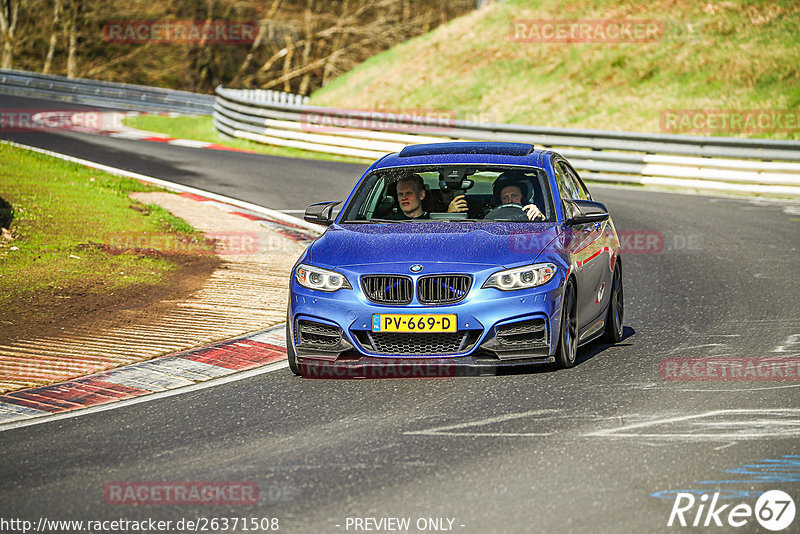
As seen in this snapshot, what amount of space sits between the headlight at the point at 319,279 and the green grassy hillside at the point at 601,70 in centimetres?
2290

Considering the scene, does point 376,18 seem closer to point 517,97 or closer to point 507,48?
point 507,48

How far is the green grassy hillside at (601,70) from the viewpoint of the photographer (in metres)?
32.1

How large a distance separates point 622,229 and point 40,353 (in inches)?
388

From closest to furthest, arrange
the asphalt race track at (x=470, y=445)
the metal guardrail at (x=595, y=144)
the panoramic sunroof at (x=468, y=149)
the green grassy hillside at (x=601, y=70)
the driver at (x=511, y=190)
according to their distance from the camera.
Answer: the asphalt race track at (x=470, y=445), the driver at (x=511, y=190), the panoramic sunroof at (x=468, y=149), the metal guardrail at (x=595, y=144), the green grassy hillside at (x=601, y=70)

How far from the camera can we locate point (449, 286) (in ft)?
25.3

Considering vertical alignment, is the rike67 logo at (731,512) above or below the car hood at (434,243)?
below

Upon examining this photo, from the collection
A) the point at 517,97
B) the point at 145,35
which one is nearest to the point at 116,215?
the point at 517,97

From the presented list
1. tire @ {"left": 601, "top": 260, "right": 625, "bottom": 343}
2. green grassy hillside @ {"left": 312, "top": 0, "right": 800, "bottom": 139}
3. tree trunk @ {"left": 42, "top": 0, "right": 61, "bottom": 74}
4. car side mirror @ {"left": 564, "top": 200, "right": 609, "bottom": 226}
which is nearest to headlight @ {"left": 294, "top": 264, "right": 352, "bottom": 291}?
car side mirror @ {"left": 564, "top": 200, "right": 609, "bottom": 226}

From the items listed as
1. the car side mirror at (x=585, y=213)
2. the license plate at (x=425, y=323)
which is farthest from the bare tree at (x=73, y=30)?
the license plate at (x=425, y=323)

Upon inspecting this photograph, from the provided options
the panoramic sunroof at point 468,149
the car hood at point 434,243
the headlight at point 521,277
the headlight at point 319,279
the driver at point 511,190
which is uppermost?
the panoramic sunroof at point 468,149

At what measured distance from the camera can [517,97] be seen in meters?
36.4

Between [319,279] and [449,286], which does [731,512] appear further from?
[319,279]

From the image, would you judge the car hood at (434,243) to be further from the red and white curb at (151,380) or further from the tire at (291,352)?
the red and white curb at (151,380)

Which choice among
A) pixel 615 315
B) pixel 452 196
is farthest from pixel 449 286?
pixel 615 315
